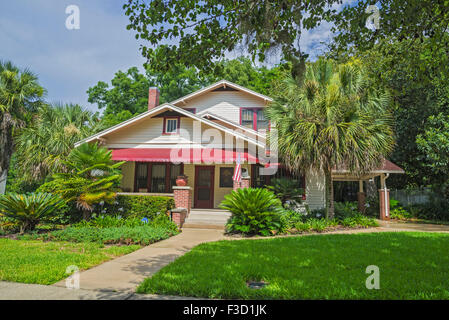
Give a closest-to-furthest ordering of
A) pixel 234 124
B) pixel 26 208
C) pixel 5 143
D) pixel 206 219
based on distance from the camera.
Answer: pixel 26 208
pixel 206 219
pixel 234 124
pixel 5 143

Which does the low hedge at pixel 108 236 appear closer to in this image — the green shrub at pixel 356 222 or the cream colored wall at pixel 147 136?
the cream colored wall at pixel 147 136

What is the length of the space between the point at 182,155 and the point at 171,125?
215 cm

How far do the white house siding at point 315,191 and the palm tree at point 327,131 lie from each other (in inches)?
82.5

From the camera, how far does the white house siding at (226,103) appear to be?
18.0m

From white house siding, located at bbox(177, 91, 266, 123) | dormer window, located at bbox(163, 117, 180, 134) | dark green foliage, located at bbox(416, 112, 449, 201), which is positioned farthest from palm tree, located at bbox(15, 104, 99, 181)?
dark green foliage, located at bbox(416, 112, 449, 201)

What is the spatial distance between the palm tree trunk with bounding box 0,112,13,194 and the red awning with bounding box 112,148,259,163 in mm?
7017

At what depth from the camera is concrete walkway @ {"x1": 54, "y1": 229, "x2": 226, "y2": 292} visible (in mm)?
4727

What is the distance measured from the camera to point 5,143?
56.5ft

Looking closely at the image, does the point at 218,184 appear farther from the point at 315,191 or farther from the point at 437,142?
the point at 437,142

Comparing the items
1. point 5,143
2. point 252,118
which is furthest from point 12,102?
point 252,118

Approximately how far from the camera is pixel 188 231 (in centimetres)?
1131

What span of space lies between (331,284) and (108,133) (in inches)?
521

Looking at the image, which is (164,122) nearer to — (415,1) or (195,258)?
(195,258)
